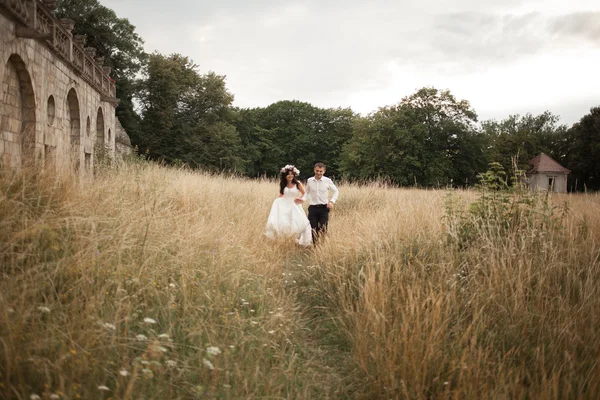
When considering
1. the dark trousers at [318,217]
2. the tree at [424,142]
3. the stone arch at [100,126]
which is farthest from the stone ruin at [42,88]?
the tree at [424,142]

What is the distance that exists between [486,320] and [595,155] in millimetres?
43049

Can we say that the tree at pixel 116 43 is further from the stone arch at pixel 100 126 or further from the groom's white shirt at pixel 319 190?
the groom's white shirt at pixel 319 190

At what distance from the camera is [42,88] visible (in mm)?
10273

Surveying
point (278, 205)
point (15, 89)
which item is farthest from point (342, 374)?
point (15, 89)

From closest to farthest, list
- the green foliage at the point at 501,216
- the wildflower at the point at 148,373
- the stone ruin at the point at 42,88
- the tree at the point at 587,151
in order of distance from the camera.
A: the wildflower at the point at 148,373 < the green foliage at the point at 501,216 < the stone ruin at the point at 42,88 < the tree at the point at 587,151

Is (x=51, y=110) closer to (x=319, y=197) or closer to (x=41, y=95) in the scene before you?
(x=41, y=95)

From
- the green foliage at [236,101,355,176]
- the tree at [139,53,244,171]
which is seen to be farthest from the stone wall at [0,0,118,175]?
the green foliage at [236,101,355,176]

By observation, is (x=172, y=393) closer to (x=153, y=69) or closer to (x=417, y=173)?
(x=417, y=173)

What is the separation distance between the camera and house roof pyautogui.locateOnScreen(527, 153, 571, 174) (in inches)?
1602

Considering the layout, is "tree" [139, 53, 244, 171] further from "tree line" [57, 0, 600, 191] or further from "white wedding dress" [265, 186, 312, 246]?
"white wedding dress" [265, 186, 312, 246]

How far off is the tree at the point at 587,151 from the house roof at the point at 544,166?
6.31 feet

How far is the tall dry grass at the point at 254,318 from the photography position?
7.50ft

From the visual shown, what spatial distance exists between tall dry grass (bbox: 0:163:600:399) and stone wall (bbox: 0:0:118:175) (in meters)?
1.95

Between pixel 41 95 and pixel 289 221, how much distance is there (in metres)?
8.03
